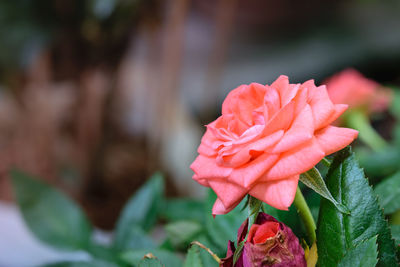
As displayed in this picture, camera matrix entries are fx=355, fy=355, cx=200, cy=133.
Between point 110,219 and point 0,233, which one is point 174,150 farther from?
point 0,233

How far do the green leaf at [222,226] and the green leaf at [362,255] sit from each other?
0.09 m

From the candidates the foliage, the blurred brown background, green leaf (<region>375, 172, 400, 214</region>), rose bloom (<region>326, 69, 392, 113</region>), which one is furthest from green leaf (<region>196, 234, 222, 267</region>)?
the blurred brown background

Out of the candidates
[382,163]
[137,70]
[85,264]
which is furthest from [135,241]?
[137,70]

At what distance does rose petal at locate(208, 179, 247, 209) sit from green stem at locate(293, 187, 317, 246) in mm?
38

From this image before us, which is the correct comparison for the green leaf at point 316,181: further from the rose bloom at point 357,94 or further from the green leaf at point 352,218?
the rose bloom at point 357,94

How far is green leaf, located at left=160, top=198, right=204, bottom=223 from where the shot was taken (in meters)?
0.33

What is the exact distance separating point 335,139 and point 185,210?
0.72 ft

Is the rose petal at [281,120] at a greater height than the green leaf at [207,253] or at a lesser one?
greater

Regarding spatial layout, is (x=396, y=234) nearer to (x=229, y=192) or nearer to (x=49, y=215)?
(x=229, y=192)

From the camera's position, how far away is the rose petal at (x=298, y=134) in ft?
0.45

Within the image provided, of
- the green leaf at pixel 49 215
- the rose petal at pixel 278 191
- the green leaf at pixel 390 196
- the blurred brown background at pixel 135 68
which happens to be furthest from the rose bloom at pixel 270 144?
the blurred brown background at pixel 135 68

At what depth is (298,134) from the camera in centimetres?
14

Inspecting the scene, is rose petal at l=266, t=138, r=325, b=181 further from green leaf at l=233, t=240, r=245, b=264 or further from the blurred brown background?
the blurred brown background

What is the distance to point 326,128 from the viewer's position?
0.49 ft
